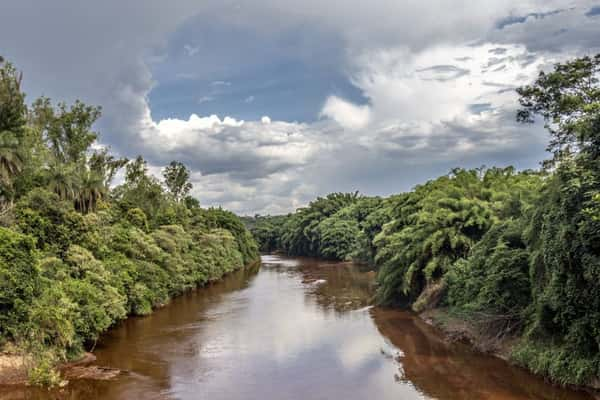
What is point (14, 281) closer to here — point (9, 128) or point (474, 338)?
point (9, 128)

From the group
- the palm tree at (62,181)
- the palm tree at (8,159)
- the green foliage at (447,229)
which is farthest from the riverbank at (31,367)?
the green foliage at (447,229)

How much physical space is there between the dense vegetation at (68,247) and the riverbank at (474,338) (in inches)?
760

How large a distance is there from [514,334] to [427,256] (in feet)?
35.2

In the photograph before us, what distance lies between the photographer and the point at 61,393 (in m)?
20.0

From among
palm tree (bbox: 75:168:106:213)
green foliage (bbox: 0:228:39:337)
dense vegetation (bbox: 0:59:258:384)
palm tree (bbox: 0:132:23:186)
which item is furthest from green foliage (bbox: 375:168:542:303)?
palm tree (bbox: 0:132:23:186)

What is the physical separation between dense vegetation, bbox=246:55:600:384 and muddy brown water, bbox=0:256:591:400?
5.85 ft

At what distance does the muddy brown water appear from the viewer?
67.2ft

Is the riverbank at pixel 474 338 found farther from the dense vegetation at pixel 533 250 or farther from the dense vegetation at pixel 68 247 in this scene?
the dense vegetation at pixel 68 247

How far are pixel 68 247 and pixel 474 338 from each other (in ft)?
76.7

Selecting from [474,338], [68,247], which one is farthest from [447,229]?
[68,247]

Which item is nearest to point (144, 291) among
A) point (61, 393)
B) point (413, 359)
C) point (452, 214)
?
point (61, 393)

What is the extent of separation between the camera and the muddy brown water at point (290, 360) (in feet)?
67.2

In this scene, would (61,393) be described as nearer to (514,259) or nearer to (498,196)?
(514,259)

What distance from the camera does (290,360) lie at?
25234 mm
